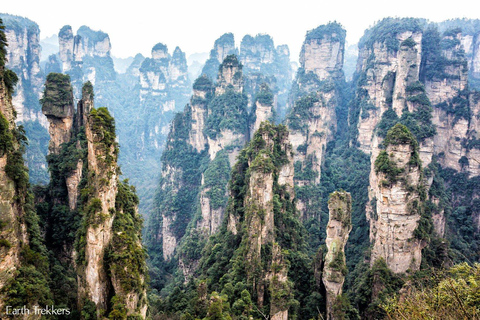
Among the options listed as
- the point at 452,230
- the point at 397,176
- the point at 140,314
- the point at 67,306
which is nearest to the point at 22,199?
the point at 67,306

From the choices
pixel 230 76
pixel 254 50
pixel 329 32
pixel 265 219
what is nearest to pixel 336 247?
pixel 265 219

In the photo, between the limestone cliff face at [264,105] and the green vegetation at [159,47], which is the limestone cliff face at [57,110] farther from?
the green vegetation at [159,47]

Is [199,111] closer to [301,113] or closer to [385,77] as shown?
[301,113]

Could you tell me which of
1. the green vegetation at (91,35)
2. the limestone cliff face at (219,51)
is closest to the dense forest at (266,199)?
the limestone cliff face at (219,51)

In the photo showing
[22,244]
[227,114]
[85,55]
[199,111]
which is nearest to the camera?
[22,244]

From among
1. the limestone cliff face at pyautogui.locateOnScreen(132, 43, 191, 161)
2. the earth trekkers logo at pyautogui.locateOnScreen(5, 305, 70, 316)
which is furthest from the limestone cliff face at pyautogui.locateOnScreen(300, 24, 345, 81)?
the earth trekkers logo at pyautogui.locateOnScreen(5, 305, 70, 316)

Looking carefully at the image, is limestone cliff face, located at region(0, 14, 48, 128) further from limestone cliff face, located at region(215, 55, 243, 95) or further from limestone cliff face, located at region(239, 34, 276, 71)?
limestone cliff face, located at region(239, 34, 276, 71)
